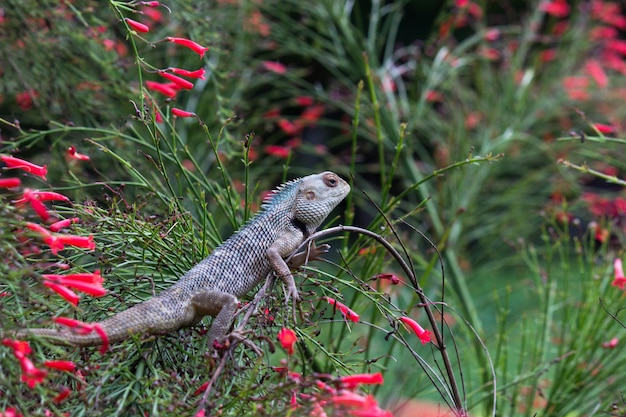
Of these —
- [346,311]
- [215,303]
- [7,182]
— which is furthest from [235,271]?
[7,182]

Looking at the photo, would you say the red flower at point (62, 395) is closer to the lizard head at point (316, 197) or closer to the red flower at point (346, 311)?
the red flower at point (346, 311)

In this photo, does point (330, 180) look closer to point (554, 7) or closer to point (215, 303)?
point (215, 303)

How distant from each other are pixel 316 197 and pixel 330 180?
9 cm

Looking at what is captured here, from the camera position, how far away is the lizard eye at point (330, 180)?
2.99 metres

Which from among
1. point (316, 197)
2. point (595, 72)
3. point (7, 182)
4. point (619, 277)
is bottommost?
point (595, 72)

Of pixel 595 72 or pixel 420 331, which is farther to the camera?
pixel 595 72

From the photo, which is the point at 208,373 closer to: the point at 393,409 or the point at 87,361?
the point at 87,361

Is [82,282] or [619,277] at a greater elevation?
[82,282]

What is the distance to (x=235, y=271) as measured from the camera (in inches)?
105

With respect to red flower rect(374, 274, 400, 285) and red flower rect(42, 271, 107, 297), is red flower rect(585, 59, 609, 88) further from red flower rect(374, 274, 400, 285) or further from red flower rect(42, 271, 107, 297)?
red flower rect(42, 271, 107, 297)

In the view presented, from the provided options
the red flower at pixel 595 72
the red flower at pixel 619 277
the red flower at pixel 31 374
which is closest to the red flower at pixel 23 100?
the red flower at pixel 31 374

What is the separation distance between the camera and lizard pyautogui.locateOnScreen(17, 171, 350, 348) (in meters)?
2.33

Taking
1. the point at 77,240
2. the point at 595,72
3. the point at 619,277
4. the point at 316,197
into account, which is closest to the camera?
the point at 77,240

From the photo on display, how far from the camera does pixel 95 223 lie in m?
2.52
